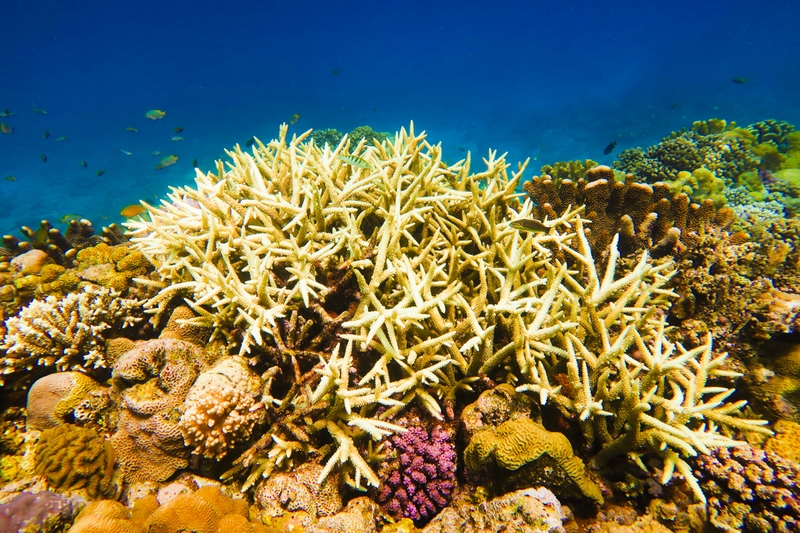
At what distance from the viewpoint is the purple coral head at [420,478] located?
6.92 feet

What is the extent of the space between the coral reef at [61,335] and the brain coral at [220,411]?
1.61 m

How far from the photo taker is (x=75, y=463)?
90.7 inches

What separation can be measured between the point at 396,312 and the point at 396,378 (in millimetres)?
645

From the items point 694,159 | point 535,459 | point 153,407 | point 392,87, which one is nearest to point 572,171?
point 694,159

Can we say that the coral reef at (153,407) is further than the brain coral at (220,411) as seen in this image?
Yes

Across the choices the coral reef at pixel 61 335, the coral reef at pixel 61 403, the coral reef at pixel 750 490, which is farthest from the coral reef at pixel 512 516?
the coral reef at pixel 61 335

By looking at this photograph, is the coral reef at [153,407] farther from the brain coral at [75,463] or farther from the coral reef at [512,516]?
the coral reef at [512,516]

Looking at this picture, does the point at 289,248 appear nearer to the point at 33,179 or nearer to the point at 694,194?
the point at 694,194

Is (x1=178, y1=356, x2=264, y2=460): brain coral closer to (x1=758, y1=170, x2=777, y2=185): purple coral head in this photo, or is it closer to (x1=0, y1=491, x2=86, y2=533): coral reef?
(x1=0, y1=491, x2=86, y2=533): coral reef

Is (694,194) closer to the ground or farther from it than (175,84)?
closer to the ground

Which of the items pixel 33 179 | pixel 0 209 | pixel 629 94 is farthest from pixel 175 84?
pixel 629 94

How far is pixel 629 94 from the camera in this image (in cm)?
5331

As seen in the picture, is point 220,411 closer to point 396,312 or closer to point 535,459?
point 396,312

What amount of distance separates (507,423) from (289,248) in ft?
6.59
